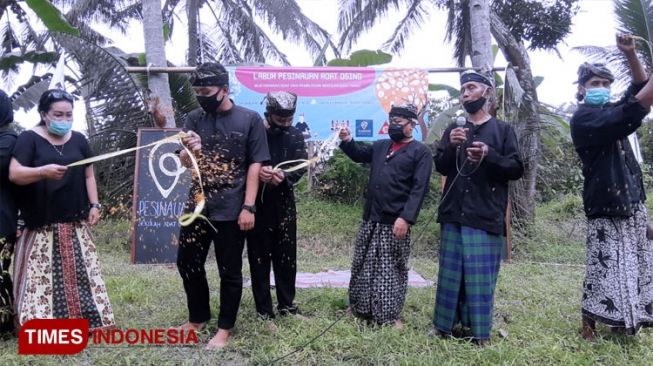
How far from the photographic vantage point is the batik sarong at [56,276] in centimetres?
302

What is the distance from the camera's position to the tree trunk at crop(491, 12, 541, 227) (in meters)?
6.19

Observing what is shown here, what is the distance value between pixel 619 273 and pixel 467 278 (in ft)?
3.04

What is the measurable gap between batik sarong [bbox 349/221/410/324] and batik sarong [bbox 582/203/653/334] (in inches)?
47.3

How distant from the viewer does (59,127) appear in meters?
3.00

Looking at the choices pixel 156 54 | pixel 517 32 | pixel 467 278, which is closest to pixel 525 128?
pixel 467 278

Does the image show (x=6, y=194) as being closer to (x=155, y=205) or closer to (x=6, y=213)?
(x=6, y=213)

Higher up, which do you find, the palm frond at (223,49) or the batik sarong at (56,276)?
the palm frond at (223,49)

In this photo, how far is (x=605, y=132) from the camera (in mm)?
2904

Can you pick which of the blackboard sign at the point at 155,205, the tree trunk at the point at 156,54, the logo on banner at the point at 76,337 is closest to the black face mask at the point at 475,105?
the logo on banner at the point at 76,337

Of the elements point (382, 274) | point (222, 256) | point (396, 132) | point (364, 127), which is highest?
point (364, 127)

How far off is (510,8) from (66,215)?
12.3 m

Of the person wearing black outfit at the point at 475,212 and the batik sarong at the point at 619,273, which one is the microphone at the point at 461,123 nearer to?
the person wearing black outfit at the point at 475,212

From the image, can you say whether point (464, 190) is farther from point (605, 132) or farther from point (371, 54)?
point (371, 54)

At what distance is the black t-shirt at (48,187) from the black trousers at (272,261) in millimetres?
1165
